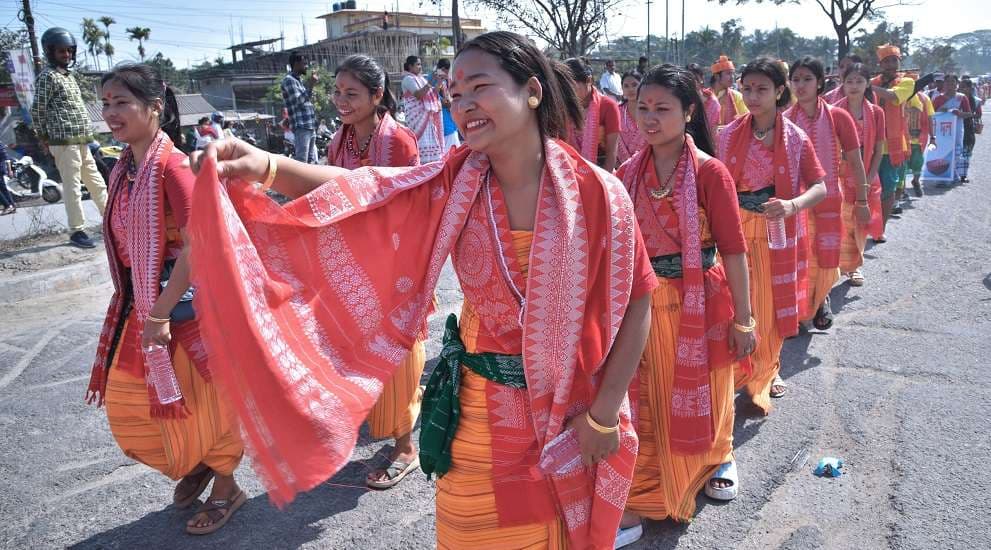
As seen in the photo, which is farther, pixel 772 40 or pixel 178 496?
pixel 772 40

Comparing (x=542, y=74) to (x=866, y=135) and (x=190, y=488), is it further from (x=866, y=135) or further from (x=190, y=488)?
(x=866, y=135)

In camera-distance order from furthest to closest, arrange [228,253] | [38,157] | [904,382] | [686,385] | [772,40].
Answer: [772,40]
[38,157]
[904,382]
[686,385]
[228,253]

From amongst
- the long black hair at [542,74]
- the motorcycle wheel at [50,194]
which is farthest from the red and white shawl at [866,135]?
the motorcycle wheel at [50,194]

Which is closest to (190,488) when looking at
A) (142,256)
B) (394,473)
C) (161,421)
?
(161,421)

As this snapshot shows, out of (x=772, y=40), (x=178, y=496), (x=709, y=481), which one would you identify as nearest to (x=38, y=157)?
(x=178, y=496)

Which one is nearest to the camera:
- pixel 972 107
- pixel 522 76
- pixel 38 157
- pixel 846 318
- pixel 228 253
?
pixel 228 253

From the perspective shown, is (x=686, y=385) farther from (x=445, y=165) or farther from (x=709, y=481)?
(x=445, y=165)

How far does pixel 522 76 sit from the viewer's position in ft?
6.30

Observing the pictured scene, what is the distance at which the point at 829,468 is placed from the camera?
3482mm

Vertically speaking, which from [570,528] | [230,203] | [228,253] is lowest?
[570,528]

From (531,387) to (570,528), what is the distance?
1.50 feet

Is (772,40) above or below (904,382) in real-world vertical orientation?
above

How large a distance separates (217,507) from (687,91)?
2.71 m

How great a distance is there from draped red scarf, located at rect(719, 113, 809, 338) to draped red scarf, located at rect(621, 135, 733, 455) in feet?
3.97
